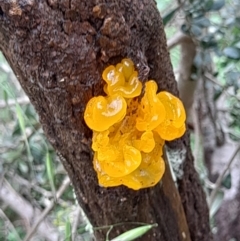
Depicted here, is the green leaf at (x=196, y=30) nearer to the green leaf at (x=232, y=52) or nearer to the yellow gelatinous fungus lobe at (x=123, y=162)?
the green leaf at (x=232, y=52)

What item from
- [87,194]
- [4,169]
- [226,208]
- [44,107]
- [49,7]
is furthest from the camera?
[226,208]

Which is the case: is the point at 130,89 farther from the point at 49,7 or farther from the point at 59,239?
the point at 59,239

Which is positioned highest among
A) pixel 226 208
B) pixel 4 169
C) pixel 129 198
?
pixel 129 198

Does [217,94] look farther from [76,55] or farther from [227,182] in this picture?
[76,55]

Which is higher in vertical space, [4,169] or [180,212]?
[180,212]

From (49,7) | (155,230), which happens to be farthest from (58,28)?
(155,230)

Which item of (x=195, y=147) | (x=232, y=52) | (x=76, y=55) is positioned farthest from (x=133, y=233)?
(x=195, y=147)

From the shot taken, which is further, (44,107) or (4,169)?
(4,169)
